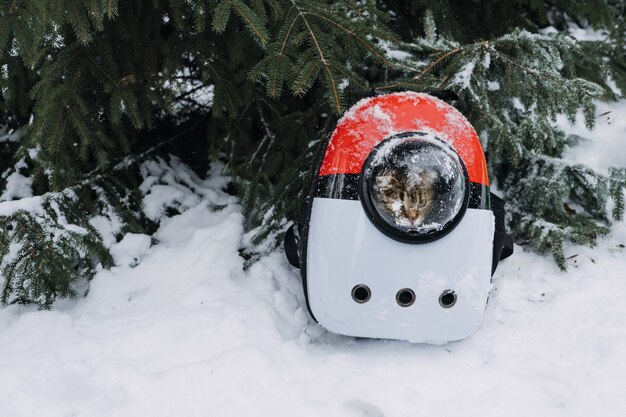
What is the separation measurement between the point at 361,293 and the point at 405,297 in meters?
0.17

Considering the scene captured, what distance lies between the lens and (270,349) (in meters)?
2.47

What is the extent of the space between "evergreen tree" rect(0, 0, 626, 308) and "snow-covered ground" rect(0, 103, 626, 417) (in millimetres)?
184

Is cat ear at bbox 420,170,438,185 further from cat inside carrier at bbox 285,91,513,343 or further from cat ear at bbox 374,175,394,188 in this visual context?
cat ear at bbox 374,175,394,188

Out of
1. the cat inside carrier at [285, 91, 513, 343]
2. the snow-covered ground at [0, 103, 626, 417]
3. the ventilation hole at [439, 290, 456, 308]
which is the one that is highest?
the cat inside carrier at [285, 91, 513, 343]

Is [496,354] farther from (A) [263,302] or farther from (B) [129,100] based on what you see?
(B) [129,100]

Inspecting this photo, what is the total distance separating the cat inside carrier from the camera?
7.48ft

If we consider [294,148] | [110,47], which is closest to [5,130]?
[110,47]

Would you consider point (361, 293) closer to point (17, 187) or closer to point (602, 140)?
point (17, 187)

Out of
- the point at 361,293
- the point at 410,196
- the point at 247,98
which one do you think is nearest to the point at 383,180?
the point at 410,196

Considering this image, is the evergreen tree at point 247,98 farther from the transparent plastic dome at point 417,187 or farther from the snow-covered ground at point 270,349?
the transparent plastic dome at point 417,187

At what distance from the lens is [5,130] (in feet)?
12.1

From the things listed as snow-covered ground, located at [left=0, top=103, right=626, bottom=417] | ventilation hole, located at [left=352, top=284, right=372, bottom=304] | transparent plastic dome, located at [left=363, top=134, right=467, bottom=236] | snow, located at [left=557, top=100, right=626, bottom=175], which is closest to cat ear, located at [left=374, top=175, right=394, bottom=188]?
transparent plastic dome, located at [left=363, top=134, right=467, bottom=236]

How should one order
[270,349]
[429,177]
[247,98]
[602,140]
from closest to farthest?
[429,177], [270,349], [247,98], [602,140]

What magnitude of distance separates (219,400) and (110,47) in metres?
1.80
